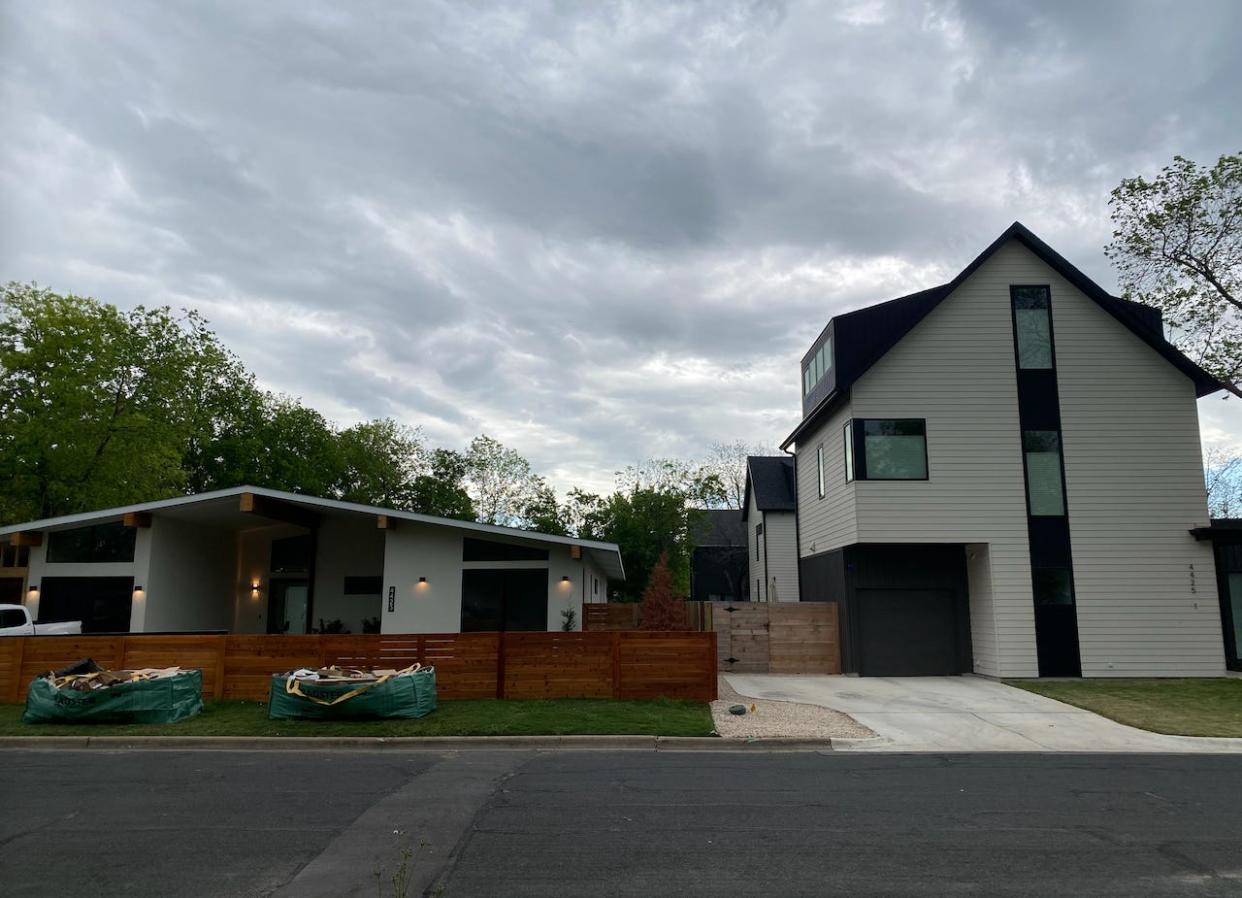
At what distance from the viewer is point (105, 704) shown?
12062 millimetres

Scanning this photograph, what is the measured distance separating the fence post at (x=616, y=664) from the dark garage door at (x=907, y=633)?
750cm

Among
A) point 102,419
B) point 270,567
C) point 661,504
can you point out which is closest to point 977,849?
point 270,567

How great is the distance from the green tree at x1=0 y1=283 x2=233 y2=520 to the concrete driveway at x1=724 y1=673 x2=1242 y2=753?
78.2ft

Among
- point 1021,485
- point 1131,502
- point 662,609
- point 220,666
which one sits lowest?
point 220,666

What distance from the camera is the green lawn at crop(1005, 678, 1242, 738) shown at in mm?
12656

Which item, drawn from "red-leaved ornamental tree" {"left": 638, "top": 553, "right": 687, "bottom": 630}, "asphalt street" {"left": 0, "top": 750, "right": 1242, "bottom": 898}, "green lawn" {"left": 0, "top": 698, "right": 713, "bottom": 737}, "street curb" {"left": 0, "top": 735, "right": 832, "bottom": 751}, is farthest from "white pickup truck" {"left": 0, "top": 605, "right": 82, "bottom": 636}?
"red-leaved ornamental tree" {"left": 638, "top": 553, "right": 687, "bottom": 630}

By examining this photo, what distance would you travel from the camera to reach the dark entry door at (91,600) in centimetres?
1998

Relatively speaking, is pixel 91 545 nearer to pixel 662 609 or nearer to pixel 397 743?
pixel 397 743

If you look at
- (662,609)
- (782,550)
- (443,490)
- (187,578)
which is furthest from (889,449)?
(443,490)

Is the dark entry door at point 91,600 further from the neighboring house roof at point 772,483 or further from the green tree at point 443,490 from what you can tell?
the green tree at point 443,490

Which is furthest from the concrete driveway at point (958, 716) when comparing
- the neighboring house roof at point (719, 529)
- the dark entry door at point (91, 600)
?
the neighboring house roof at point (719, 529)

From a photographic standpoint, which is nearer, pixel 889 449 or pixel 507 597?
pixel 889 449

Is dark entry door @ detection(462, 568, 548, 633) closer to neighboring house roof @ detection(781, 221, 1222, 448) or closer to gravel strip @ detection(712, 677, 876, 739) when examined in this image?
gravel strip @ detection(712, 677, 876, 739)

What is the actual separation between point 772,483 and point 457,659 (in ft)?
72.8
